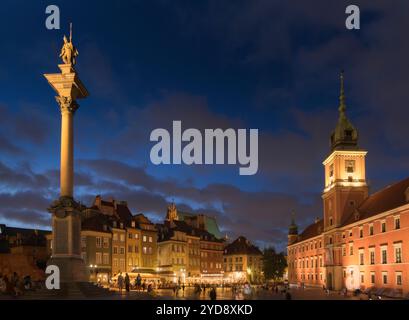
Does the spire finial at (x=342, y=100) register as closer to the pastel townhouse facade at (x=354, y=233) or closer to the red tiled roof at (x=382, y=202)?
the pastel townhouse facade at (x=354, y=233)

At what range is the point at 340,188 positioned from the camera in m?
90.1

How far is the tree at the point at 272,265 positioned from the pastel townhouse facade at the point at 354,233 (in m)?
13.2

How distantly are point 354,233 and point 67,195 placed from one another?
55.0 m

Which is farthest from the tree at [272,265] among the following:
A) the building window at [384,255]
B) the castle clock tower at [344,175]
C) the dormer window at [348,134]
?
the building window at [384,255]

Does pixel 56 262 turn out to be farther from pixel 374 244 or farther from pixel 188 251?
pixel 188 251

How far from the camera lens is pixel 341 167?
3568 inches

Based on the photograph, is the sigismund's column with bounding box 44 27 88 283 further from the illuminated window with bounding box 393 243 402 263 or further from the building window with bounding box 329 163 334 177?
the building window with bounding box 329 163 334 177

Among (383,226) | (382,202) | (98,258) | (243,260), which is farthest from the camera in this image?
(243,260)

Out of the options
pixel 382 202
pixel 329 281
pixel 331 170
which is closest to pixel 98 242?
pixel 329 281

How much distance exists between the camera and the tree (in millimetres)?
129625

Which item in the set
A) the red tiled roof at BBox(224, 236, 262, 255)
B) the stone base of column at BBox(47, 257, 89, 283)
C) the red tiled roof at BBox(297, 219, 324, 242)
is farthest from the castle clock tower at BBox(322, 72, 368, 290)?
the red tiled roof at BBox(224, 236, 262, 255)

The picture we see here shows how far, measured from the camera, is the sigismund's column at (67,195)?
115ft

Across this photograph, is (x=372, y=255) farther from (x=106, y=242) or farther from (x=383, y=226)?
(x=106, y=242)

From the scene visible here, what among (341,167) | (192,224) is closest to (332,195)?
(341,167)
